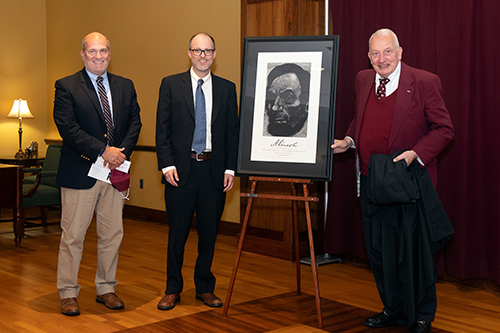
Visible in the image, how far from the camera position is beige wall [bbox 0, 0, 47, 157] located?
8023mm

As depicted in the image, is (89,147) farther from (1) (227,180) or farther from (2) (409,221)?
(2) (409,221)

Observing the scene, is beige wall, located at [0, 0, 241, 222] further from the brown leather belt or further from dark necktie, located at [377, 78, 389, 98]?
dark necktie, located at [377, 78, 389, 98]

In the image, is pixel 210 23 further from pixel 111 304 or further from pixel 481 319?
pixel 481 319

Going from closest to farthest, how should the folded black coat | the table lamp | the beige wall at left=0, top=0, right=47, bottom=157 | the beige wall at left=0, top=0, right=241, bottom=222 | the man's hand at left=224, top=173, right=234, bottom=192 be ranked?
the folded black coat, the man's hand at left=224, top=173, right=234, bottom=192, the beige wall at left=0, top=0, right=241, bottom=222, the table lamp, the beige wall at left=0, top=0, right=47, bottom=157

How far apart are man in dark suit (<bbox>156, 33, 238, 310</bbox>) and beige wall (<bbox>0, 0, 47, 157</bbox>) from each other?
17.3 ft

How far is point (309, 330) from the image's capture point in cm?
319

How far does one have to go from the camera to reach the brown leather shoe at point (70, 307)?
135 inches

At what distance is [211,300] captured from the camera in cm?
362

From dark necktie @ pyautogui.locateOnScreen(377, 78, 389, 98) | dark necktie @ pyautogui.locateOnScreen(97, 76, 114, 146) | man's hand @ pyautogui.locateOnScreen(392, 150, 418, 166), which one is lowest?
man's hand @ pyautogui.locateOnScreen(392, 150, 418, 166)

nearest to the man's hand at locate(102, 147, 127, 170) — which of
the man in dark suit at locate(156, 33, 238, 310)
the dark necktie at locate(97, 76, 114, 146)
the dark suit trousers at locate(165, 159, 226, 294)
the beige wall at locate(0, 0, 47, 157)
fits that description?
the dark necktie at locate(97, 76, 114, 146)

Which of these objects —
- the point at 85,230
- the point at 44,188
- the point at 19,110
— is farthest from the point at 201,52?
the point at 19,110

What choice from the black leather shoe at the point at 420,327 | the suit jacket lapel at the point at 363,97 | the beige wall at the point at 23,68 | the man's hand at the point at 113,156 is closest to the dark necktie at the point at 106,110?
the man's hand at the point at 113,156

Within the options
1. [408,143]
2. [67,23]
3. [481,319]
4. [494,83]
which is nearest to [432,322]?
[481,319]

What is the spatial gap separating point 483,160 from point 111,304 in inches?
108
